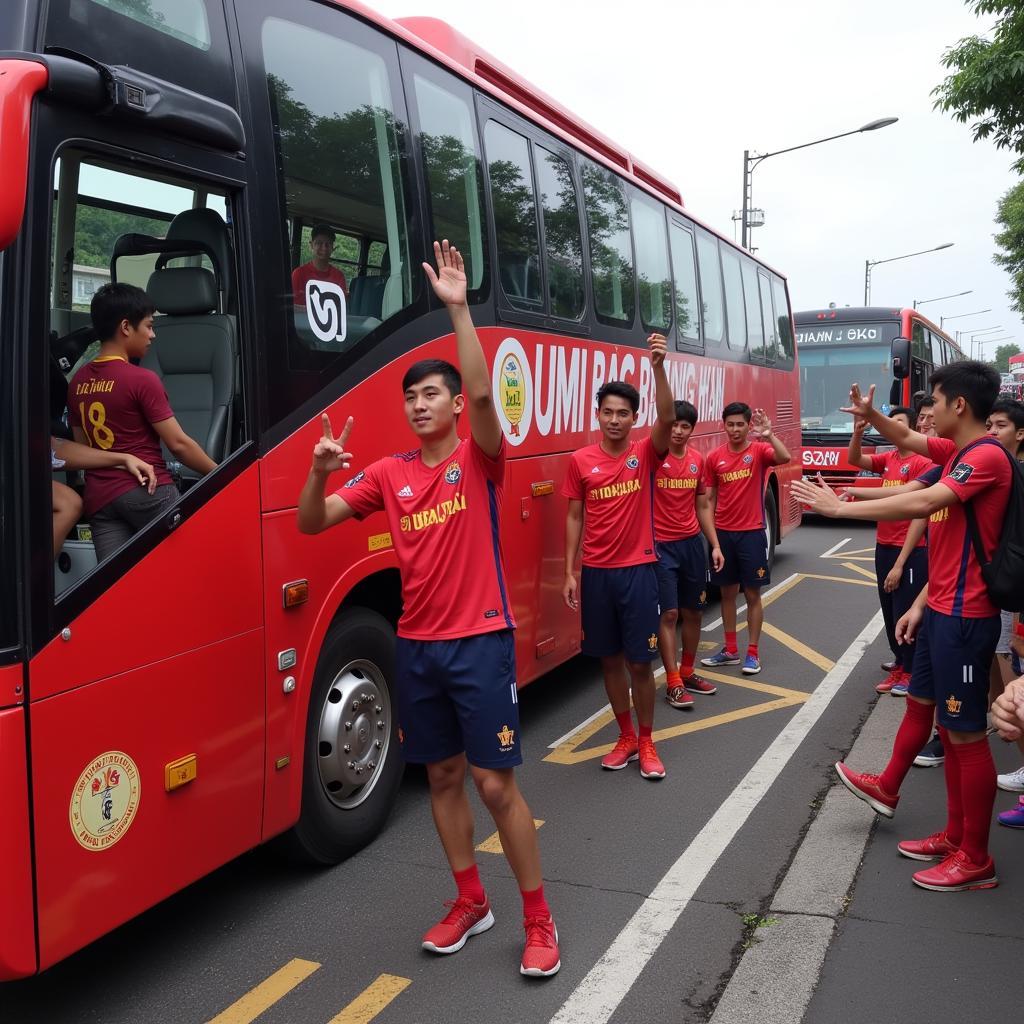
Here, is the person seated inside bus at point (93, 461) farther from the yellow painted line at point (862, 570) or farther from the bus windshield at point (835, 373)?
the bus windshield at point (835, 373)

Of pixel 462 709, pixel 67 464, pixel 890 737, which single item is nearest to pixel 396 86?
pixel 67 464

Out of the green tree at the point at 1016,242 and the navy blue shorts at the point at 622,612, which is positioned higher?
the green tree at the point at 1016,242

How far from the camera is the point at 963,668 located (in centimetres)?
400

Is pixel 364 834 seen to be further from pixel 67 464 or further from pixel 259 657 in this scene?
pixel 67 464

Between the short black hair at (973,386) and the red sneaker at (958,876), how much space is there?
5.69ft

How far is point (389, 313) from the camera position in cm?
448

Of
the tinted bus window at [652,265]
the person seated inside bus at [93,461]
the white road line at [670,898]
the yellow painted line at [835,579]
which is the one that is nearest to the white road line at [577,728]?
the white road line at [670,898]

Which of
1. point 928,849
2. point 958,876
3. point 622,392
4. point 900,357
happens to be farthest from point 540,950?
point 900,357

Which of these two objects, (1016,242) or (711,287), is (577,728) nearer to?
(711,287)

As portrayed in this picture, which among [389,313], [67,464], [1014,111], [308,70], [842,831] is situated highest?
[1014,111]

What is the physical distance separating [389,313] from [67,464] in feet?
5.43

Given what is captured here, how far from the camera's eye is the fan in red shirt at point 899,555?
236 inches

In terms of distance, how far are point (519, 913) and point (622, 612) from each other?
1.86 metres

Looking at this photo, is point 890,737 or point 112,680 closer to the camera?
point 112,680
